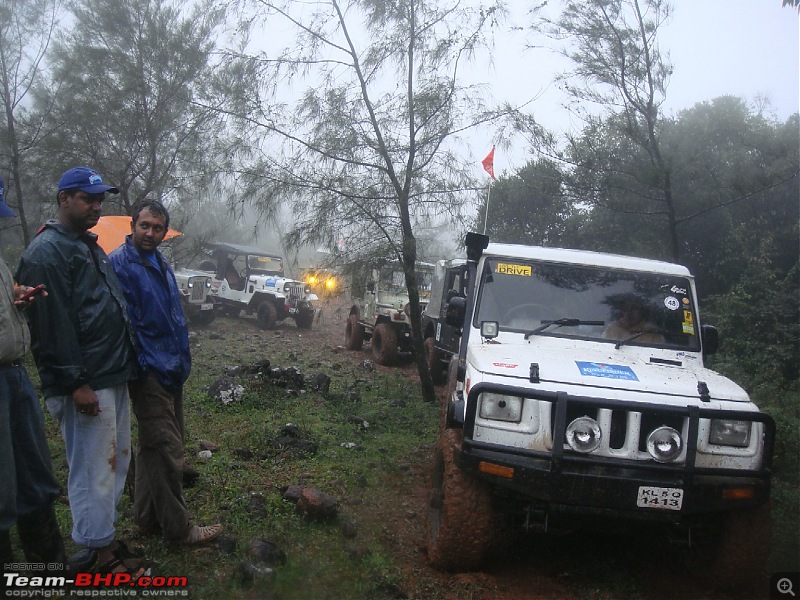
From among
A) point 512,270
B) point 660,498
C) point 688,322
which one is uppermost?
point 512,270

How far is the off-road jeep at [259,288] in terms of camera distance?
659 inches

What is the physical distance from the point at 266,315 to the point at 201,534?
13345 mm

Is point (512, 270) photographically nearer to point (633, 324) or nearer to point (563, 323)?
point (563, 323)

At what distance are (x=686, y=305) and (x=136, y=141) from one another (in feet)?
36.6

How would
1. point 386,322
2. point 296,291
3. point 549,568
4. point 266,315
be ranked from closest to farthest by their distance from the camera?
point 549,568 < point 386,322 < point 266,315 < point 296,291

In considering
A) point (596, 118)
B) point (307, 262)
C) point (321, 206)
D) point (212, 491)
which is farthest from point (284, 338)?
point (212, 491)

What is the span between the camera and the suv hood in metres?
3.47

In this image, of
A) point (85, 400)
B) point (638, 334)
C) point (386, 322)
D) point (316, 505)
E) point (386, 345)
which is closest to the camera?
point (85, 400)

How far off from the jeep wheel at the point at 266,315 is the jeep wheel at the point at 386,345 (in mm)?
4720

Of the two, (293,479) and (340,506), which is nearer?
(340,506)

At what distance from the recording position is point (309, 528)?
13.3 ft

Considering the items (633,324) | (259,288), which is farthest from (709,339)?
(259,288)

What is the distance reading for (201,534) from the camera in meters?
3.53

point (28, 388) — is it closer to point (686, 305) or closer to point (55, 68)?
point (686, 305)
